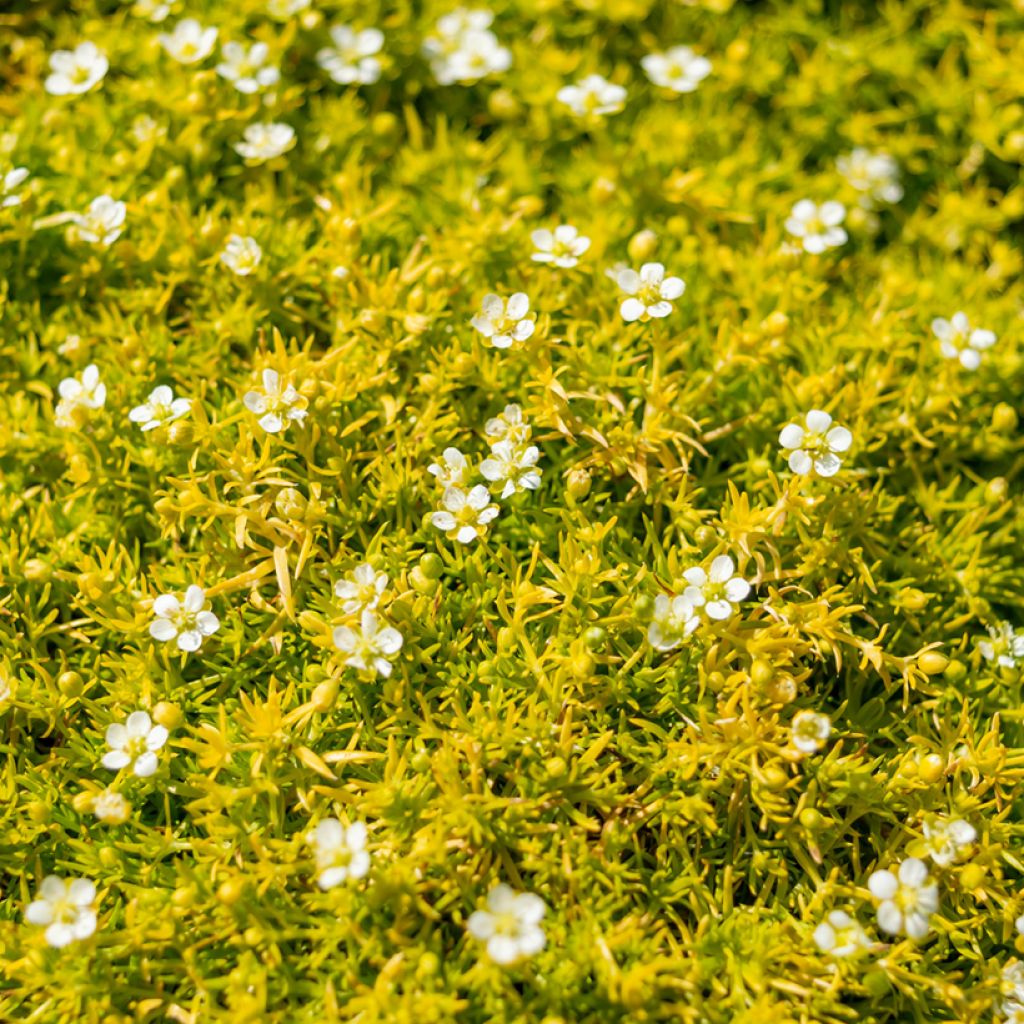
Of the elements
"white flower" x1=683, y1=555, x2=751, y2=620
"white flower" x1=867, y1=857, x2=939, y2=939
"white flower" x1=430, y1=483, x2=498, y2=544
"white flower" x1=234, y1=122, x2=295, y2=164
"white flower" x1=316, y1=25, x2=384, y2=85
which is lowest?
"white flower" x1=867, y1=857, x2=939, y2=939

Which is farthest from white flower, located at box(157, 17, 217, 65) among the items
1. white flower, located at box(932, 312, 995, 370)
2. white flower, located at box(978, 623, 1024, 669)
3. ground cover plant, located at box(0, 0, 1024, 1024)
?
white flower, located at box(978, 623, 1024, 669)

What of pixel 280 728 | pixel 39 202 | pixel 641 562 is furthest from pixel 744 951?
pixel 39 202

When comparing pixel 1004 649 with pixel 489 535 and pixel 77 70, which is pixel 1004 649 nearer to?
pixel 489 535

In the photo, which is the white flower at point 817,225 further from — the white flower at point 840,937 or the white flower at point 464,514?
the white flower at point 840,937

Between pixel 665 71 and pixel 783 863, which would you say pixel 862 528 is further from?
pixel 665 71

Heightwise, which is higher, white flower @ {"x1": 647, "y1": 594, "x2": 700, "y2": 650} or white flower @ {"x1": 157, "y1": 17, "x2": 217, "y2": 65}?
white flower @ {"x1": 157, "y1": 17, "x2": 217, "y2": 65}

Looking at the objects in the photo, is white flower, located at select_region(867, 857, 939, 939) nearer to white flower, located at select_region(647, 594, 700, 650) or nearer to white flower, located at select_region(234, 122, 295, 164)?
white flower, located at select_region(647, 594, 700, 650)

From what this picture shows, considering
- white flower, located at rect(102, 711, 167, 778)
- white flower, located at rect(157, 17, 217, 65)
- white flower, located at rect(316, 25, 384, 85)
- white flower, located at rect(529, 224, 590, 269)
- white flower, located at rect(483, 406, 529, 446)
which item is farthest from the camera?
white flower, located at rect(316, 25, 384, 85)

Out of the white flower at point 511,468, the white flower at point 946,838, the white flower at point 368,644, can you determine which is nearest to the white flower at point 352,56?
the white flower at point 511,468
